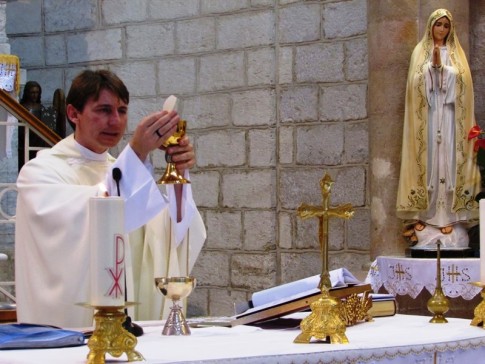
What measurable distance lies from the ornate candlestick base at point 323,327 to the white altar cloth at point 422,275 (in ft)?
12.6

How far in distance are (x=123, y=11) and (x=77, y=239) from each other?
20.3 feet

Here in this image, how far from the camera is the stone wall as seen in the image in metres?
7.78

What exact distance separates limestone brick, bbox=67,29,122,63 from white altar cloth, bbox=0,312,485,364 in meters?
6.64

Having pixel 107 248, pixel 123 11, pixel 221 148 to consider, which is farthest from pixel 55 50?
pixel 107 248

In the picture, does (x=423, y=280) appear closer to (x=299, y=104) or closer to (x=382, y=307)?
(x=299, y=104)

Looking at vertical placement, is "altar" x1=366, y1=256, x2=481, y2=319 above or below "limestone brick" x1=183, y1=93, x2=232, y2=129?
below

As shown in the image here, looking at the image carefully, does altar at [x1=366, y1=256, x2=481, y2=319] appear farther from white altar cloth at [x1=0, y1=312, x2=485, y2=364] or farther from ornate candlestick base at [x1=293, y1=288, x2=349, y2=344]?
ornate candlestick base at [x1=293, y1=288, x2=349, y2=344]

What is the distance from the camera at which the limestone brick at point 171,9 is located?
9156 millimetres

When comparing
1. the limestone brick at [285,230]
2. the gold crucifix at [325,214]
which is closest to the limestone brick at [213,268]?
the limestone brick at [285,230]

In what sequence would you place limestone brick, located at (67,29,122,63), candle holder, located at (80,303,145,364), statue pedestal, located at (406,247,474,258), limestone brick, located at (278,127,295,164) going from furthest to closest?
limestone brick, located at (67,29,122,63) < limestone brick, located at (278,127,295,164) < statue pedestal, located at (406,247,474,258) < candle holder, located at (80,303,145,364)

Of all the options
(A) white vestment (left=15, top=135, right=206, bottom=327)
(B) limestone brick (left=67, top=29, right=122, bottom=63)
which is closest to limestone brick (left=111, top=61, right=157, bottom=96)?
(B) limestone brick (left=67, top=29, right=122, bottom=63)

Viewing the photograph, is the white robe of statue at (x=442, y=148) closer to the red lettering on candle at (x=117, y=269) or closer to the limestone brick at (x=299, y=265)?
the limestone brick at (x=299, y=265)

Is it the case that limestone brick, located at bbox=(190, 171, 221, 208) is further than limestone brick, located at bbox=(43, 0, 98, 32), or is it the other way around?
limestone brick, located at bbox=(43, 0, 98, 32)

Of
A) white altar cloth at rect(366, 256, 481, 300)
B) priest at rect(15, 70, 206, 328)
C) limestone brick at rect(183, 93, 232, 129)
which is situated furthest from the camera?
limestone brick at rect(183, 93, 232, 129)
